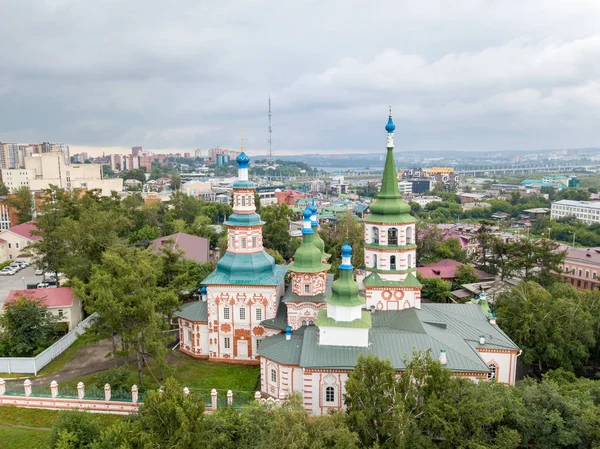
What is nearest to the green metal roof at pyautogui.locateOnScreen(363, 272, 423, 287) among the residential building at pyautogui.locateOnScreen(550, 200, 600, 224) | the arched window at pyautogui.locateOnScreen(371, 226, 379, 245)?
the arched window at pyautogui.locateOnScreen(371, 226, 379, 245)

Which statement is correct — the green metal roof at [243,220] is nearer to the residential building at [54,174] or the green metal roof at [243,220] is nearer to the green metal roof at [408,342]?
the green metal roof at [408,342]

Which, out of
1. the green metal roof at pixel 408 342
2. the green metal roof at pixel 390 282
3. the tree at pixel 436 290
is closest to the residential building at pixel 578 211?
the tree at pixel 436 290

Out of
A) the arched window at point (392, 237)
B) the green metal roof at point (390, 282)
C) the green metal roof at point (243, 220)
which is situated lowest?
the green metal roof at point (390, 282)

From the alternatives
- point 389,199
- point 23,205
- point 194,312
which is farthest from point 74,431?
point 23,205

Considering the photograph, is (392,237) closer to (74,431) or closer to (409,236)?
(409,236)

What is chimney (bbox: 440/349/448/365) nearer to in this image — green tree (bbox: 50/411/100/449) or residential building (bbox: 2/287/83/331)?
green tree (bbox: 50/411/100/449)

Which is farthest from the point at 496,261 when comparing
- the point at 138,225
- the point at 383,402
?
the point at 138,225
